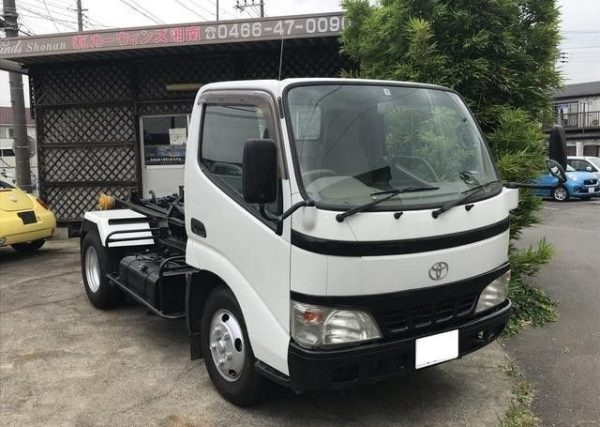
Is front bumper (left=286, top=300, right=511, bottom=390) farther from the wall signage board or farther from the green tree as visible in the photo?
the wall signage board

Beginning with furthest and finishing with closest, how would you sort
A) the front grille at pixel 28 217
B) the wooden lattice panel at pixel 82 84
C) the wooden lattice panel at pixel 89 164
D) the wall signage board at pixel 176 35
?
the wooden lattice panel at pixel 89 164, the wooden lattice panel at pixel 82 84, the front grille at pixel 28 217, the wall signage board at pixel 176 35

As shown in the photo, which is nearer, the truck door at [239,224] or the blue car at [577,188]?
the truck door at [239,224]

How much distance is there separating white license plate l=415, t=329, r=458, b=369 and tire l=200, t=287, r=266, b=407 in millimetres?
932

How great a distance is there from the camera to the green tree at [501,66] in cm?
501

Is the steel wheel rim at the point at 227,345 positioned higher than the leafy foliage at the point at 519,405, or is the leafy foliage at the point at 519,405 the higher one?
the steel wheel rim at the point at 227,345

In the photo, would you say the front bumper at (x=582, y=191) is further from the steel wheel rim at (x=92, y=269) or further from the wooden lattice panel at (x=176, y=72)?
the steel wheel rim at (x=92, y=269)

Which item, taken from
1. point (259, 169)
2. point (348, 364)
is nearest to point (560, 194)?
point (348, 364)

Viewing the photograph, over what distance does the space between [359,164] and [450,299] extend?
0.90 m

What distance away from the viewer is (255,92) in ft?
10.7

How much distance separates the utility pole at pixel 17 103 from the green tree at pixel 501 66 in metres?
7.86

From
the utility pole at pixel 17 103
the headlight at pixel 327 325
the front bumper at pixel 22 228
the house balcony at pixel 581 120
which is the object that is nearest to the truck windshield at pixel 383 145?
the headlight at pixel 327 325

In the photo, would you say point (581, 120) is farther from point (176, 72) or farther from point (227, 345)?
point (227, 345)

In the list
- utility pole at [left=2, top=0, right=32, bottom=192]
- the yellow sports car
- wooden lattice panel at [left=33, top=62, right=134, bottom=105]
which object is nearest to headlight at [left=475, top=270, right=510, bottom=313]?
the yellow sports car

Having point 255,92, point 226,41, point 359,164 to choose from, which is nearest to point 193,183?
point 255,92
